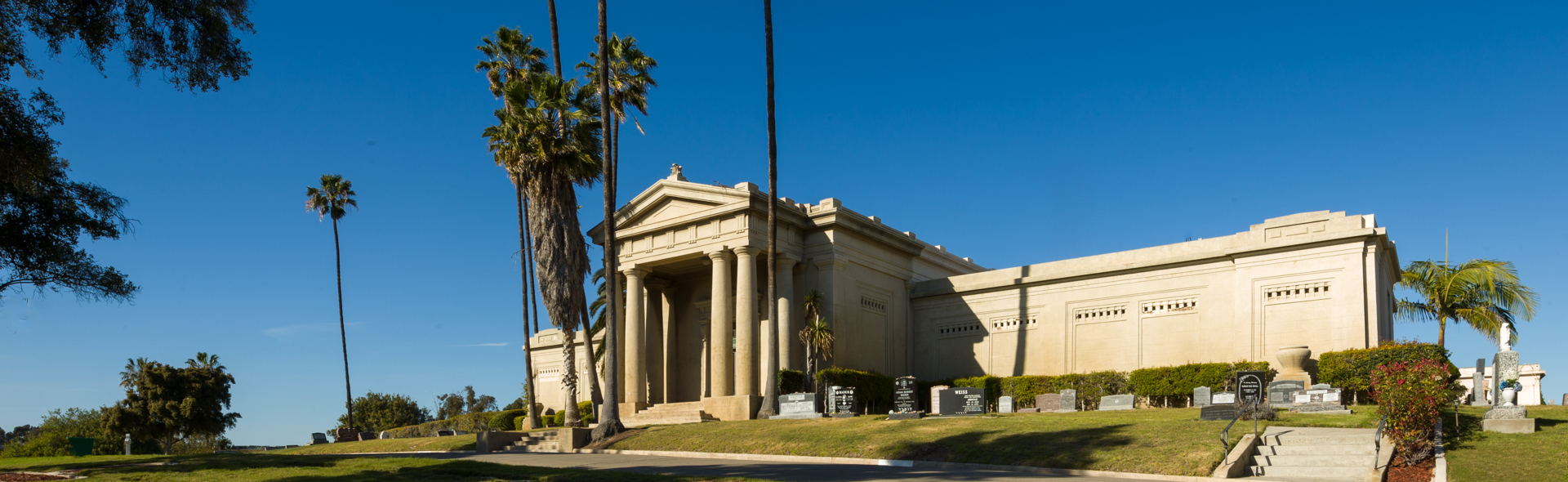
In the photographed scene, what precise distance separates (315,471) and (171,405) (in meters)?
40.0

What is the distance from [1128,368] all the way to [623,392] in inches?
733

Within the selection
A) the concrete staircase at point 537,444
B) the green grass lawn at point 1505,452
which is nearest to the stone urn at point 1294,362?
the green grass lawn at point 1505,452

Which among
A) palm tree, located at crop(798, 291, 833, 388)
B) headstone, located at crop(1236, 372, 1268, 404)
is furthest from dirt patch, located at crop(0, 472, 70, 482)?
headstone, located at crop(1236, 372, 1268, 404)

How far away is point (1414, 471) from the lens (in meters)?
16.6

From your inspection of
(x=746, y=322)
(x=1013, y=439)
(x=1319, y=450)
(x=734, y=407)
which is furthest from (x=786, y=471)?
(x=746, y=322)

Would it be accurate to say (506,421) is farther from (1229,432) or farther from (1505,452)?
(1505,452)

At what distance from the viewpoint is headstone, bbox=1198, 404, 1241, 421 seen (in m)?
21.5

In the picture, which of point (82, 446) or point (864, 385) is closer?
point (82, 446)

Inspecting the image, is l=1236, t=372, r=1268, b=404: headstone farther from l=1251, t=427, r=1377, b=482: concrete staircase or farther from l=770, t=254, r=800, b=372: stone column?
l=770, t=254, r=800, b=372: stone column

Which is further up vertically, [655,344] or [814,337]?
[814,337]

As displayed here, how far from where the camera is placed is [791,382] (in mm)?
34969

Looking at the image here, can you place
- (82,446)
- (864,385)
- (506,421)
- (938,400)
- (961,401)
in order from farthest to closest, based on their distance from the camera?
1. (506,421)
2. (864,385)
3. (938,400)
4. (961,401)
5. (82,446)

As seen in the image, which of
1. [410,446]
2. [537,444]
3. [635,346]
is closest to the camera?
[537,444]

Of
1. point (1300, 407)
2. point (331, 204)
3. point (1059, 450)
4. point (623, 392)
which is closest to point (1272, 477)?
point (1059, 450)
